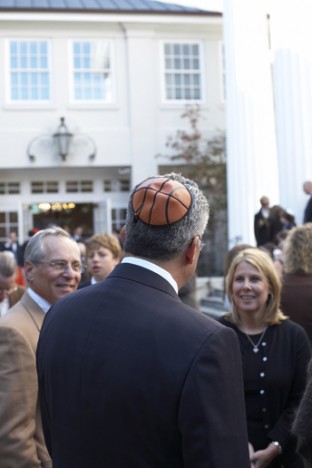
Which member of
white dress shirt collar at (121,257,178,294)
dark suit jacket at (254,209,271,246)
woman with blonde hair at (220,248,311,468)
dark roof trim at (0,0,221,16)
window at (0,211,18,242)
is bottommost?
woman with blonde hair at (220,248,311,468)

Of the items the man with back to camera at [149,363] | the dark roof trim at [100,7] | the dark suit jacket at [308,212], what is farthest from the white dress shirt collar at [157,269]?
the dark roof trim at [100,7]

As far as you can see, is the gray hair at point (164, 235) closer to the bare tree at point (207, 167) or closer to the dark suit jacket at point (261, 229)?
the dark suit jacket at point (261, 229)

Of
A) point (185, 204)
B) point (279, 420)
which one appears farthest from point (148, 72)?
point (185, 204)

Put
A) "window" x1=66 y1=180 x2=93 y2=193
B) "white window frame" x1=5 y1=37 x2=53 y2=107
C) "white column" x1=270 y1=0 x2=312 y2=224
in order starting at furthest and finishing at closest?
"window" x1=66 y1=180 x2=93 y2=193 < "white window frame" x1=5 y1=37 x2=53 y2=107 < "white column" x1=270 y1=0 x2=312 y2=224

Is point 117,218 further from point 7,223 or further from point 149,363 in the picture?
point 149,363

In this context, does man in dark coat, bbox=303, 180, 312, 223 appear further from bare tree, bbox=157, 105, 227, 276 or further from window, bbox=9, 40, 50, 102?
window, bbox=9, 40, 50, 102

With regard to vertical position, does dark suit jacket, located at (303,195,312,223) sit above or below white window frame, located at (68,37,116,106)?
below

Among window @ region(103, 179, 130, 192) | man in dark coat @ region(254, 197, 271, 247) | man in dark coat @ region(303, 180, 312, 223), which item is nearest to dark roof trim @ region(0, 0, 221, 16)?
window @ region(103, 179, 130, 192)

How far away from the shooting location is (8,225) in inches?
792

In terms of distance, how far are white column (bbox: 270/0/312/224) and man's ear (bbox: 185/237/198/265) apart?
10.9m

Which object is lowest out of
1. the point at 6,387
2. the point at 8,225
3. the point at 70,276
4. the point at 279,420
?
the point at 279,420

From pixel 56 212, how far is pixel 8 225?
1.42 metres

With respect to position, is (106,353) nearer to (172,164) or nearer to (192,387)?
(192,387)

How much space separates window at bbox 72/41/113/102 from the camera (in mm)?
19703
